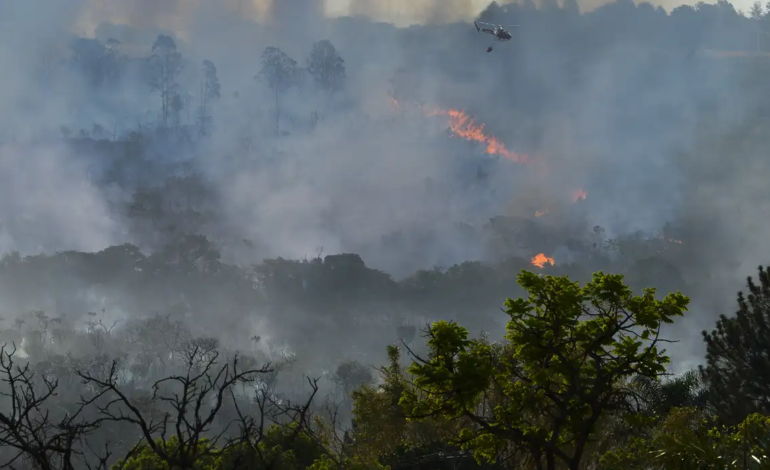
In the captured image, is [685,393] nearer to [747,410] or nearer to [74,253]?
[747,410]

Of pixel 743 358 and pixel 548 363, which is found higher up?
pixel 743 358

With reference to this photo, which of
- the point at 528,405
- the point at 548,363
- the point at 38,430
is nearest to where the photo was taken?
the point at 38,430

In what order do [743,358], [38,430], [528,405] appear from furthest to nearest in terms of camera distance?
[743,358] < [528,405] < [38,430]

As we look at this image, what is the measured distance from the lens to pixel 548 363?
13.8 metres

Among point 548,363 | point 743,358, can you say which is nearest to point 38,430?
point 548,363

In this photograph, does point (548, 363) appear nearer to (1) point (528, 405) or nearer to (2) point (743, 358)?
(1) point (528, 405)

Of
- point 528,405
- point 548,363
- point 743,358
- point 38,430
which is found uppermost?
point 743,358

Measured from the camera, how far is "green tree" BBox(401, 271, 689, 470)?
1282cm

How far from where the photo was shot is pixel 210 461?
26469 mm

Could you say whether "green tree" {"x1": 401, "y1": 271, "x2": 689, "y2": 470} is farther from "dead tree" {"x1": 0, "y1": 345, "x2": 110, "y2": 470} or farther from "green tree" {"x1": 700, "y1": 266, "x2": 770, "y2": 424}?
"green tree" {"x1": 700, "y1": 266, "x2": 770, "y2": 424}

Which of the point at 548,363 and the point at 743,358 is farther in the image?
the point at 743,358

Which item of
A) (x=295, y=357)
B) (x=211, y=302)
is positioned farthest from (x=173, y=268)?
(x=295, y=357)

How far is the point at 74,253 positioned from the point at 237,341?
155ft

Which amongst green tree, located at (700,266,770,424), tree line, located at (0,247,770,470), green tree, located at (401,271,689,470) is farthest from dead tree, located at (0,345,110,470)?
green tree, located at (700,266,770,424)
